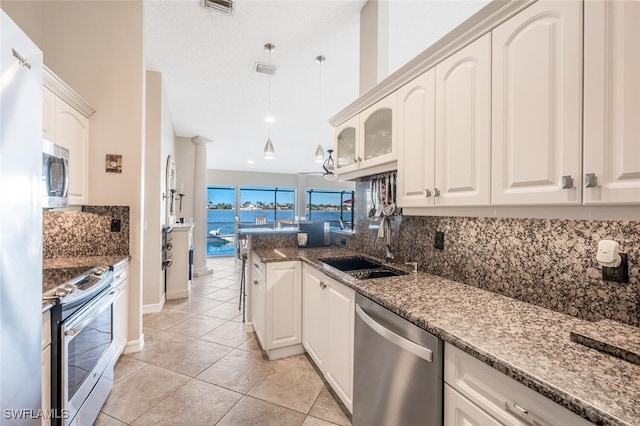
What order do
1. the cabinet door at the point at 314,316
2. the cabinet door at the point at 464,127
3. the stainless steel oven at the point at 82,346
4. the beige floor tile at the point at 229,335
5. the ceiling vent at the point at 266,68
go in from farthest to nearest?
the ceiling vent at the point at 266,68 → the beige floor tile at the point at 229,335 → the cabinet door at the point at 314,316 → the stainless steel oven at the point at 82,346 → the cabinet door at the point at 464,127

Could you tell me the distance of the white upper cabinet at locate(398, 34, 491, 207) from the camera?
4.11 ft

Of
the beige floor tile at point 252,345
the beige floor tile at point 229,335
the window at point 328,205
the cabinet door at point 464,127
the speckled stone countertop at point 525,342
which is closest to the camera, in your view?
the speckled stone countertop at point 525,342

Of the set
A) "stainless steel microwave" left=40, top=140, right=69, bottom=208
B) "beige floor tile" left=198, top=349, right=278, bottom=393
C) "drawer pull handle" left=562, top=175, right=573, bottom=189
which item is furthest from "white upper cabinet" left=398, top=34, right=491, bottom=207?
"stainless steel microwave" left=40, top=140, right=69, bottom=208

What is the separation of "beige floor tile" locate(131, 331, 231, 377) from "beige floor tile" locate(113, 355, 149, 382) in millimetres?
52

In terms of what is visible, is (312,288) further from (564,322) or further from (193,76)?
(193,76)

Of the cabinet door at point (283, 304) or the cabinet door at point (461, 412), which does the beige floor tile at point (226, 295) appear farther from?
the cabinet door at point (461, 412)

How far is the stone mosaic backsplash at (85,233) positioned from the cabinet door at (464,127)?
2.60 metres

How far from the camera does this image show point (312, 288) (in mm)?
2264

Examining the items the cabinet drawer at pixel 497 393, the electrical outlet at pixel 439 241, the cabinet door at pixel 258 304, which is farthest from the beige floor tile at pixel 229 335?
the cabinet drawer at pixel 497 393

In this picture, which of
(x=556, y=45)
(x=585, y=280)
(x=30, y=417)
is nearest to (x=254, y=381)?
(x=30, y=417)

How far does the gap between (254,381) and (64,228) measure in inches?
79.2

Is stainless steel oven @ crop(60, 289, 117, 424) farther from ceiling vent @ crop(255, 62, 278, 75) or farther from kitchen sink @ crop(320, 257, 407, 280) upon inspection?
ceiling vent @ crop(255, 62, 278, 75)

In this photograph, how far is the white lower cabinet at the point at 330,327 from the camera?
68.9 inches

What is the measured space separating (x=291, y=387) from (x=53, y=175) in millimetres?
2098
